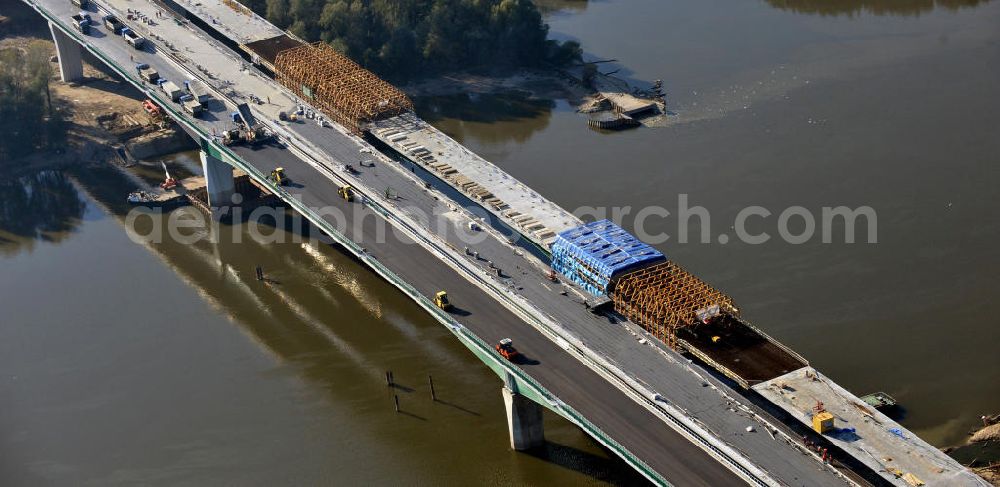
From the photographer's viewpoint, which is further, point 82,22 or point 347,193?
point 82,22

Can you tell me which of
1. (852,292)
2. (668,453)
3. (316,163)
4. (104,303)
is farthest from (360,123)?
(668,453)

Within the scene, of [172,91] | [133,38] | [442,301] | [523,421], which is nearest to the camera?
[523,421]

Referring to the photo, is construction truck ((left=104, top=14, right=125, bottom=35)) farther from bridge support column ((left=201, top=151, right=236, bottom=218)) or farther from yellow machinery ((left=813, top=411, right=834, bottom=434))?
yellow machinery ((left=813, top=411, right=834, bottom=434))

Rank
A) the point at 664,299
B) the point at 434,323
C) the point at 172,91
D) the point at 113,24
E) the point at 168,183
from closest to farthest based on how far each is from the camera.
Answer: the point at 664,299 → the point at 434,323 → the point at 172,91 → the point at 168,183 → the point at 113,24

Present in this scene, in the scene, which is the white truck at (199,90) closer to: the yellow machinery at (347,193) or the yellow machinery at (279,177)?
the yellow machinery at (279,177)

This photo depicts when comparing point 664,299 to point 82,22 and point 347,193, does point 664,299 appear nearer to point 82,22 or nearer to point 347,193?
point 347,193

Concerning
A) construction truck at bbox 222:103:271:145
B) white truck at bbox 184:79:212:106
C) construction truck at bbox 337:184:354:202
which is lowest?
construction truck at bbox 337:184:354:202

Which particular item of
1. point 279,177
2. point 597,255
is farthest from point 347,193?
point 597,255

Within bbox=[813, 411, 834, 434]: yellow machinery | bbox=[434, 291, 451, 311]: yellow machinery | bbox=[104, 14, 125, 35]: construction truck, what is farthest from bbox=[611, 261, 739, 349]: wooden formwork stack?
bbox=[104, 14, 125, 35]: construction truck
